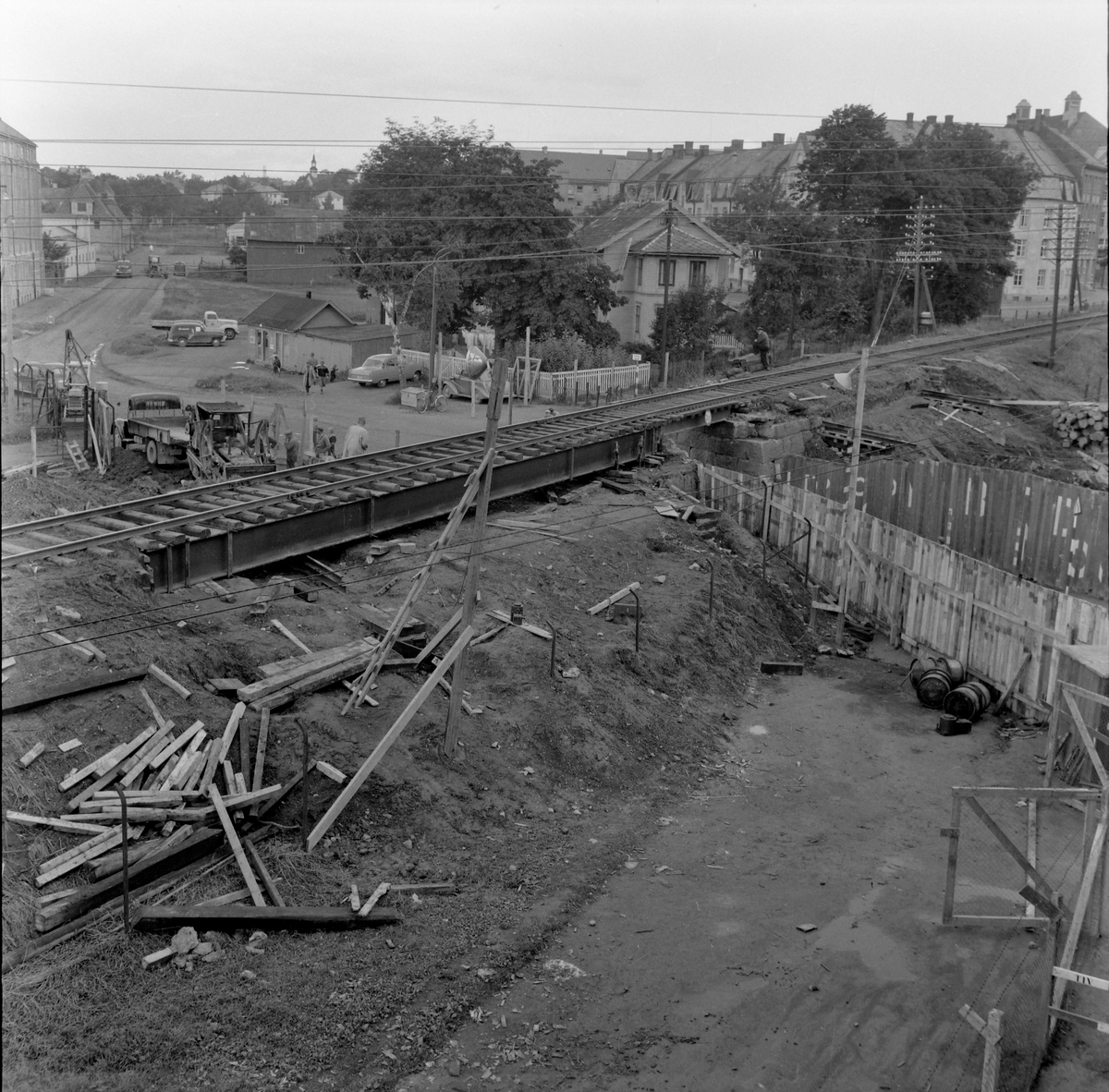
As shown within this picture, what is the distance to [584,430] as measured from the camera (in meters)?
25.0

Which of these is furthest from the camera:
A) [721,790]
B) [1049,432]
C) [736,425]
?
[1049,432]

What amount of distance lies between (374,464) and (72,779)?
10631 mm

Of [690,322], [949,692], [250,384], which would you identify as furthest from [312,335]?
[949,692]

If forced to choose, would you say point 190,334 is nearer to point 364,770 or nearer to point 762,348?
point 762,348

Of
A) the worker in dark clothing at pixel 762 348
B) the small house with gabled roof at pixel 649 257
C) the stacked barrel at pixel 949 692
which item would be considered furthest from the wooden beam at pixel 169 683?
the small house with gabled roof at pixel 649 257

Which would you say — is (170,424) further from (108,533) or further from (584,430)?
(108,533)

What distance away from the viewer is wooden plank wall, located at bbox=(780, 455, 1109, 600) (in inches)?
858

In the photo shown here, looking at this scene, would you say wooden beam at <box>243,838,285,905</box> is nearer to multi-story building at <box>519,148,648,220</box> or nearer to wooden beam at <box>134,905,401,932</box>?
wooden beam at <box>134,905,401,932</box>

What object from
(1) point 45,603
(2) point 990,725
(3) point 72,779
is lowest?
(2) point 990,725

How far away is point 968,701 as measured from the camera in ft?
55.2

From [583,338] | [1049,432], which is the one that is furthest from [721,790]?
[583,338]

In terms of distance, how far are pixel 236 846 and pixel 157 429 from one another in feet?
53.5

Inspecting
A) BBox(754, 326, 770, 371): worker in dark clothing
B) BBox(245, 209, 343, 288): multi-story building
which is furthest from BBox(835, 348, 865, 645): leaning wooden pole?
BBox(245, 209, 343, 288): multi-story building

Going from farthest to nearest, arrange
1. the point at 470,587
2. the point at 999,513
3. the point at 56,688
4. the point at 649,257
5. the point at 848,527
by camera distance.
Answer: the point at 649,257 → the point at 999,513 → the point at 848,527 → the point at 470,587 → the point at 56,688
